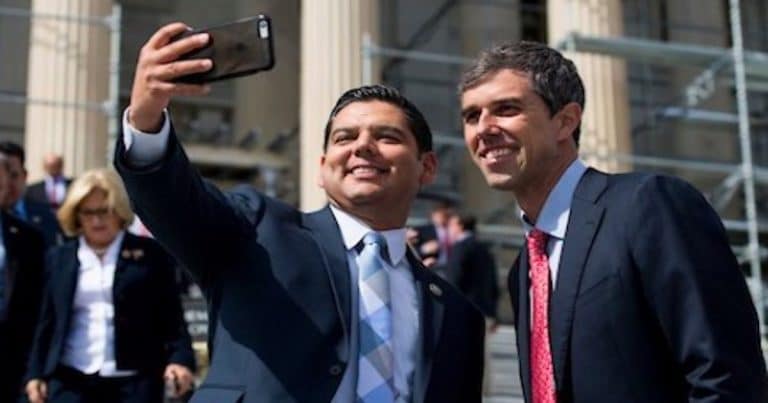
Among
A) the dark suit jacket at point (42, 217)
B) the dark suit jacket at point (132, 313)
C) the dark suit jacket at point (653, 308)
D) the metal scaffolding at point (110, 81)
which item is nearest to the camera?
the dark suit jacket at point (653, 308)

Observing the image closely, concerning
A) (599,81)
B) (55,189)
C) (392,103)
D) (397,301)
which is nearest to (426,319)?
(397,301)

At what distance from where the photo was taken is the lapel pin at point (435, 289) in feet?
11.1

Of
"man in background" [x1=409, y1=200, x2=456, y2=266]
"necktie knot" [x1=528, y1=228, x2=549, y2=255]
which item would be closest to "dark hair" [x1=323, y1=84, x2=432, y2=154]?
"necktie knot" [x1=528, y1=228, x2=549, y2=255]

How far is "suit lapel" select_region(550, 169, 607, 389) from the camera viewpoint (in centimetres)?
286

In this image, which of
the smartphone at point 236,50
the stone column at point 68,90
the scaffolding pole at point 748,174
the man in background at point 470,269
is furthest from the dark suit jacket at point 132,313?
the scaffolding pole at point 748,174

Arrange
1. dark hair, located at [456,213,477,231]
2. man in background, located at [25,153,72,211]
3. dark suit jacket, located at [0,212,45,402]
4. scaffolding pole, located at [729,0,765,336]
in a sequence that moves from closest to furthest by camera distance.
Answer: dark suit jacket, located at [0,212,45,402]
man in background, located at [25,153,72,211]
dark hair, located at [456,213,477,231]
scaffolding pole, located at [729,0,765,336]

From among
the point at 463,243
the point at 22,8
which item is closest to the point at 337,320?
the point at 463,243

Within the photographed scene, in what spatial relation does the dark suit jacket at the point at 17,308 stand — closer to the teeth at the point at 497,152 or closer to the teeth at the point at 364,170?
the teeth at the point at 364,170

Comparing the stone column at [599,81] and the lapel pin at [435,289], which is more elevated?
the stone column at [599,81]

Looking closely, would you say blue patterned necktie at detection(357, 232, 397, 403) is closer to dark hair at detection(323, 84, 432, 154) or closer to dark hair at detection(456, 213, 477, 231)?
dark hair at detection(323, 84, 432, 154)

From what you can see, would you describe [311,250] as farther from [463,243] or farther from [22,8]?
[22,8]

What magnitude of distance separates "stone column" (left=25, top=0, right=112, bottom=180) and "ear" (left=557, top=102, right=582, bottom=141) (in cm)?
1136

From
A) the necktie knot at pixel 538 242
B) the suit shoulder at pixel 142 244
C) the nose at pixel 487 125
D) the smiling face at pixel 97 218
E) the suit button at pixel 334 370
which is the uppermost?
the nose at pixel 487 125

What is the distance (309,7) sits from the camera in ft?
50.0
